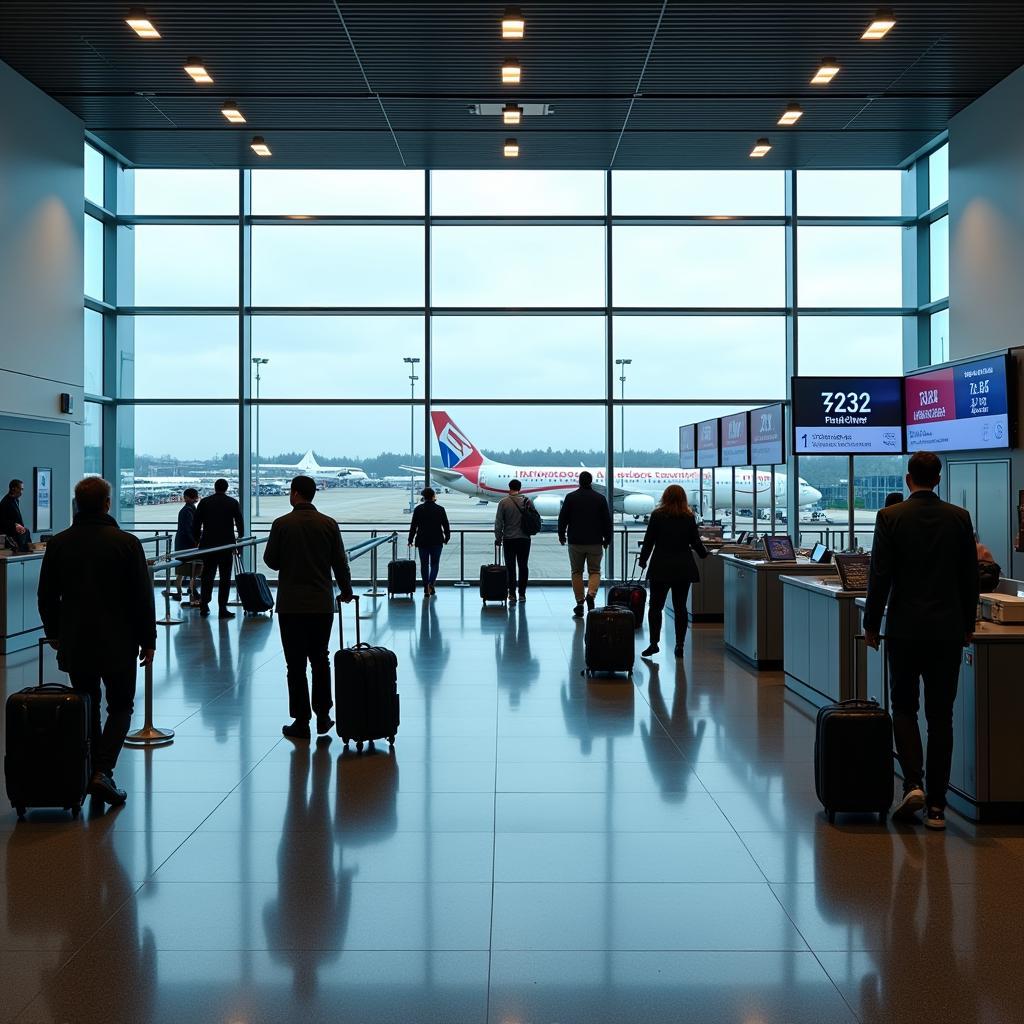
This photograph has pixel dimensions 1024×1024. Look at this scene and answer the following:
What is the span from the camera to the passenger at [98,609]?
5.81 meters

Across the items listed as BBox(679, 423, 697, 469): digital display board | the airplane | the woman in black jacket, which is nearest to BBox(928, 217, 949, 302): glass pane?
the airplane

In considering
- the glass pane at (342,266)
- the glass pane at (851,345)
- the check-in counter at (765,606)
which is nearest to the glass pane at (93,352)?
the glass pane at (342,266)

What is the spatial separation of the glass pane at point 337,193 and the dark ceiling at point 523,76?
21.4 inches

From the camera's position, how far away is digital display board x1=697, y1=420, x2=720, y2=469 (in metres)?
15.1

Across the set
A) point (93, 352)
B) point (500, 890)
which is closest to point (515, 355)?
point (93, 352)

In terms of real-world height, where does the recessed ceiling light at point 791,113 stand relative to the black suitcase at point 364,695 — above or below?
above

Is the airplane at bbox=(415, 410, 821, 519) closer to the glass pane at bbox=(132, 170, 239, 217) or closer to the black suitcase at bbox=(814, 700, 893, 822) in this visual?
the glass pane at bbox=(132, 170, 239, 217)

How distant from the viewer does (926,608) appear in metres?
5.46

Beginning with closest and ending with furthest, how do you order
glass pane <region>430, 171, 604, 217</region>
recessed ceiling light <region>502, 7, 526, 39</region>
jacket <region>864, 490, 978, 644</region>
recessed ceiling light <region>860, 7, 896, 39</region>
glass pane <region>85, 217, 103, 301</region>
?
1. jacket <region>864, 490, 978, 644</region>
2. recessed ceiling light <region>502, 7, 526, 39</region>
3. recessed ceiling light <region>860, 7, 896, 39</region>
4. glass pane <region>85, 217, 103, 301</region>
5. glass pane <region>430, 171, 604, 217</region>

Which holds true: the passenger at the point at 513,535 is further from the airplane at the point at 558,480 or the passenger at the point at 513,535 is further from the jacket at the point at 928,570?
the jacket at the point at 928,570

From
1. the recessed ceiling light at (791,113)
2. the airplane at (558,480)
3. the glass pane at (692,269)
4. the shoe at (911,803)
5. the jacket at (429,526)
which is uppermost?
the recessed ceiling light at (791,113)

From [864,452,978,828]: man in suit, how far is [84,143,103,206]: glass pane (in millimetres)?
15524

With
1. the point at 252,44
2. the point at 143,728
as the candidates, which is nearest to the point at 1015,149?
the point at 252,44

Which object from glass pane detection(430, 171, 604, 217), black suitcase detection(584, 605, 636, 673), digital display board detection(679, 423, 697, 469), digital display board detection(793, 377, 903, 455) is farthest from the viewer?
glass pane detection(430, 171, 604, 217)
